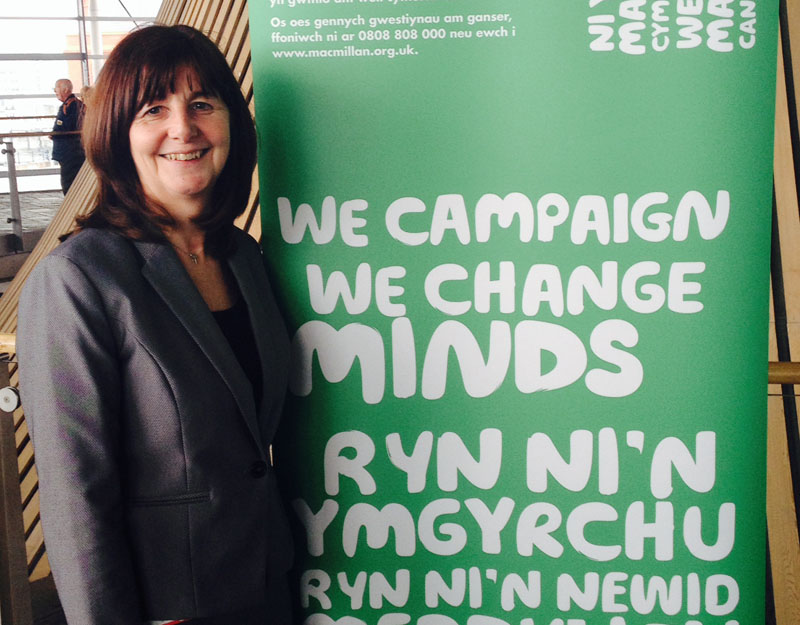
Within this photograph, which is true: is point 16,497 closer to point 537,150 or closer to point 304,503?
point 304,503

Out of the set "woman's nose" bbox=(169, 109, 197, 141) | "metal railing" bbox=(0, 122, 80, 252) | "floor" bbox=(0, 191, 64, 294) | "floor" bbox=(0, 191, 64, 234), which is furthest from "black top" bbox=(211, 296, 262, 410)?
"floor" bbox=(0, 191, 64, 234)

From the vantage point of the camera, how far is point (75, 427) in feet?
4.44

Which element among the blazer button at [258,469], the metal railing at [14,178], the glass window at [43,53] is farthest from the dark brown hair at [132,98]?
the glass window at [43,53]

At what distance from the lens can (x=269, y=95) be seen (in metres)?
1.74

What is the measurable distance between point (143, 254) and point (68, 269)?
16 cm

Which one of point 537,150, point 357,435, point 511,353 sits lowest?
point 357,435

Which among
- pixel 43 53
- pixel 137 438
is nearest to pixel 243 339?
pixel 137 438

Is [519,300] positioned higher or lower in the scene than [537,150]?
lower

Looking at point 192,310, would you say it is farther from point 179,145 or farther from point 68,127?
point 68,127

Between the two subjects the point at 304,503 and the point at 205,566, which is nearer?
the point at 205,566

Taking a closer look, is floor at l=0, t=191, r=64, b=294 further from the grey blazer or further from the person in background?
the grey blazer

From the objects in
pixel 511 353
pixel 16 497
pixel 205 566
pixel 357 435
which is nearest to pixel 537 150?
pixel 511 353

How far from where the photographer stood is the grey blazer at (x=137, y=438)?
53.4 inches

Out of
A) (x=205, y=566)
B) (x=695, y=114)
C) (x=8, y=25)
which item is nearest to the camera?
(x=205, y=566)
